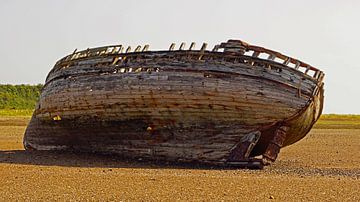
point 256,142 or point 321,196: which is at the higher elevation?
point 256,142

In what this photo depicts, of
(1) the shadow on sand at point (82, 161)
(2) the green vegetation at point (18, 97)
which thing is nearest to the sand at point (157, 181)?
(1) the shadow on sand at point (82, 161)

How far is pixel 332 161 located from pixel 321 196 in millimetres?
9778

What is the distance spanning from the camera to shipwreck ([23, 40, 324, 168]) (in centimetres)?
1612

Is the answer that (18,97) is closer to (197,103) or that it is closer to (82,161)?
(82,161)

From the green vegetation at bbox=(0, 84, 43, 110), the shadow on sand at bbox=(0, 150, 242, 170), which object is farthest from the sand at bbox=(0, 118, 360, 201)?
the green vegetation at bbox=(0, 84, 43, 110)

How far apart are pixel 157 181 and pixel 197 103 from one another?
13.3 feet

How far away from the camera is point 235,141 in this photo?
→ 1641 centimetres

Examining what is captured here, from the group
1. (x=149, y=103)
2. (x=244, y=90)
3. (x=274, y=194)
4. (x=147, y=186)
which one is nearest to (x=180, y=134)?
(x=149, y=103)

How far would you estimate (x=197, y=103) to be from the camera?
1647 centimetres

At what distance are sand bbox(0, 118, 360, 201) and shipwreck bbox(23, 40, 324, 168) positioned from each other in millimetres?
632

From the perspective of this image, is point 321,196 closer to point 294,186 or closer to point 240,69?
point 294,186

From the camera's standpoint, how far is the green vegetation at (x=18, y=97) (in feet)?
278

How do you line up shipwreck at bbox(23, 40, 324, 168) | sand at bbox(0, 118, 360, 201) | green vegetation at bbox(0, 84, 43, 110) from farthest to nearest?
green vegetation at bbox(0, 84, 43, 110), shipwreck at bbox(23, 40, 324, 168), sand at bbox(0, 118, 360, 201)

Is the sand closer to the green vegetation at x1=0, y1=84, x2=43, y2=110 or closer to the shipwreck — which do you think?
the shipwreck
